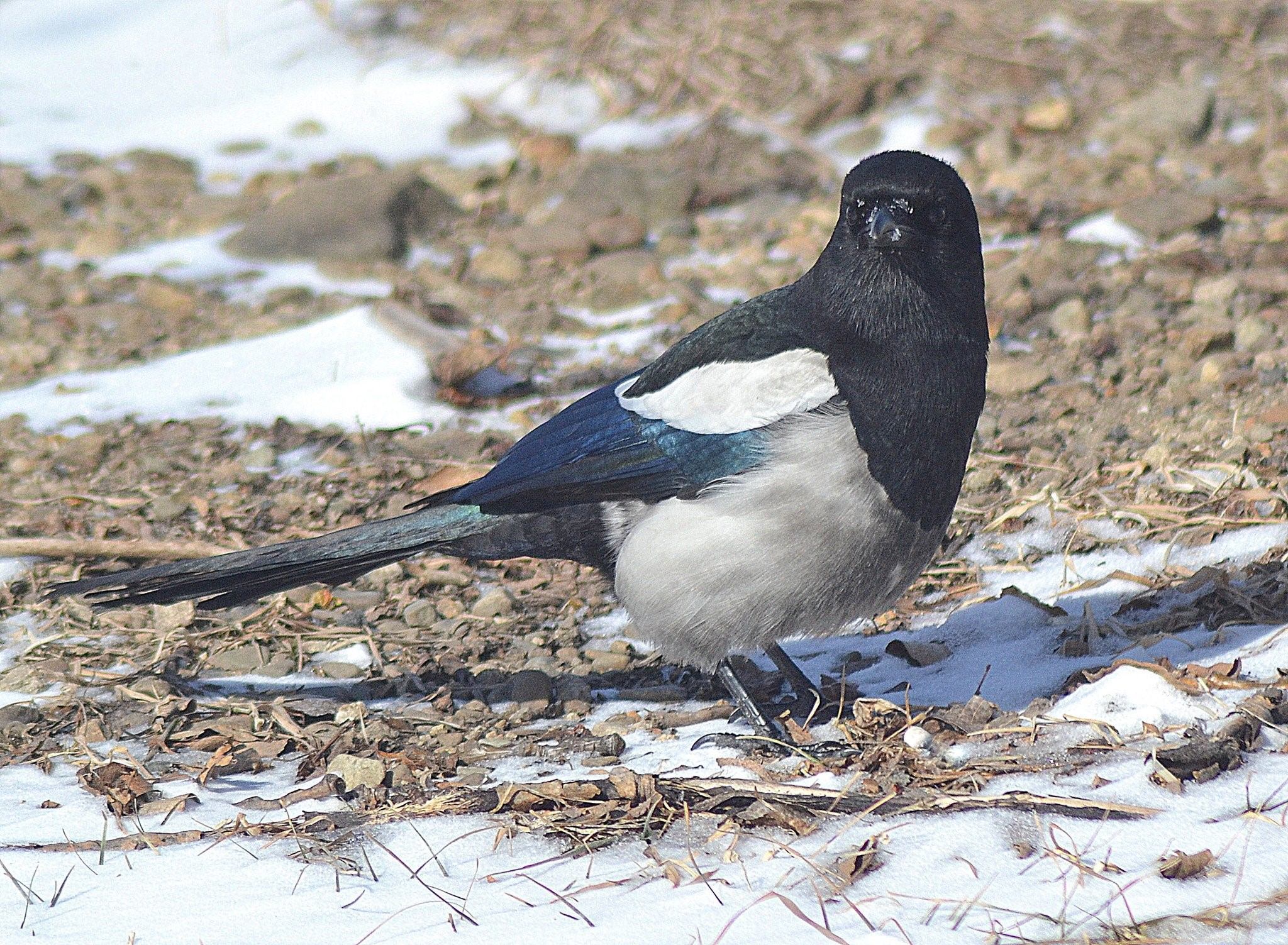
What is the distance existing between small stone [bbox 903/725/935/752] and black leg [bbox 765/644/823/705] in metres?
0.51

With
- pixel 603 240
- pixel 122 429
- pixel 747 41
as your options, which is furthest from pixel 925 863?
pixel 747 41

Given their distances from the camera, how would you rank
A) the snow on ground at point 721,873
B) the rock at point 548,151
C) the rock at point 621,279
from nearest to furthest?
the snow on ground at point 721,873 → the rock at point 621,279 → the rock at point 548,151

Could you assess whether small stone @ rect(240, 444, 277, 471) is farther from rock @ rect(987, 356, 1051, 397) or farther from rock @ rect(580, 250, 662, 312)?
rock @ rect(987, 356, 1051, 397)

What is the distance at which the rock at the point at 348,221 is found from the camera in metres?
6.60

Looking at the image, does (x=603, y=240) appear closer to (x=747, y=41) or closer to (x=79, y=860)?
(x=747, y=41)

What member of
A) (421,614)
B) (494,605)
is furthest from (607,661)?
(421,614)

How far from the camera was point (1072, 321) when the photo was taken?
210 inches

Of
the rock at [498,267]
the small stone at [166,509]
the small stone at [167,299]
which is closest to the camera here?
the small stone at [166,509]

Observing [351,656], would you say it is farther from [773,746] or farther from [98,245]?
[98,245]

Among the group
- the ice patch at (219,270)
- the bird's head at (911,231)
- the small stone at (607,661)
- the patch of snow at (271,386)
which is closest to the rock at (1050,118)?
the ice patch at (219,270)

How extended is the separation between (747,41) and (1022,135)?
5.43ft

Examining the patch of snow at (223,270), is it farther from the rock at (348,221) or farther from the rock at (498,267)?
the rock at (498,267)

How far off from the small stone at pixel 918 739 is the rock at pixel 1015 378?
2072 mm

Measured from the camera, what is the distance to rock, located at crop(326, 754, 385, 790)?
3172 mm
